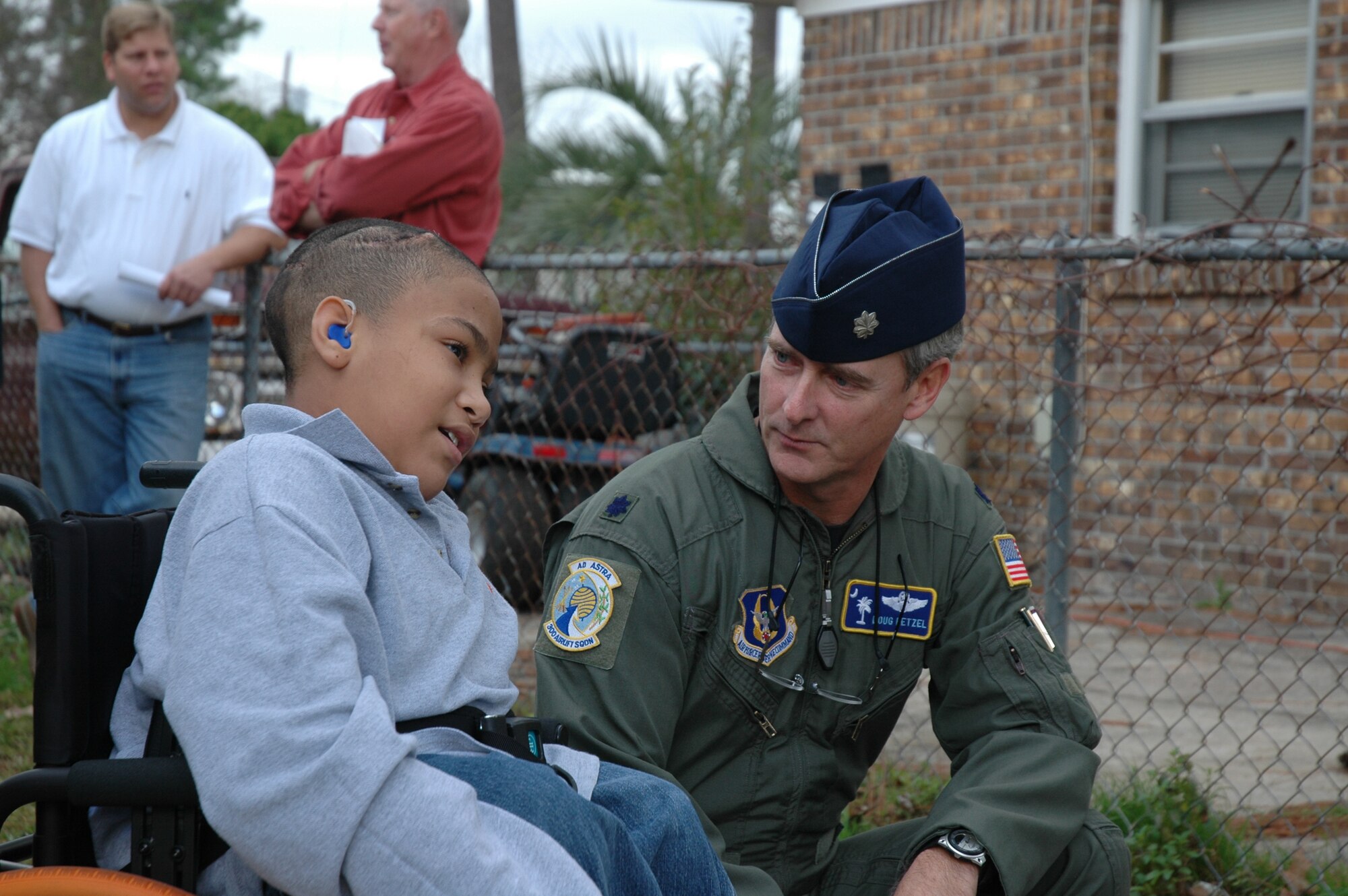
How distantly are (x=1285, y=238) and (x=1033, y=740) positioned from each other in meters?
1.93

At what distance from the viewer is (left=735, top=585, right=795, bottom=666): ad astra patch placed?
2293 mm

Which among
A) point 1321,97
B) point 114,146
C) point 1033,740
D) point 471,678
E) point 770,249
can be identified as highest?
point 1321,97

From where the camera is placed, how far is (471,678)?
178 centimetres

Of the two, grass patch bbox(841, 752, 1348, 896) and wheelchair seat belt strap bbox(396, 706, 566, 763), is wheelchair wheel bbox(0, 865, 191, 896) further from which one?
grass patch bbox(841, 752, 1348, 896)

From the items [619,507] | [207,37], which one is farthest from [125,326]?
[207,37]

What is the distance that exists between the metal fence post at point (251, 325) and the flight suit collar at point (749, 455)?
2.95m

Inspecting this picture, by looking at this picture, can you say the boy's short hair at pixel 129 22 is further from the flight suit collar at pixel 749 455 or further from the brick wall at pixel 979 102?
the brick wall at pixel 979 102

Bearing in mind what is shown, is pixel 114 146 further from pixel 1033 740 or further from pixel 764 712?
pixel 1033 740

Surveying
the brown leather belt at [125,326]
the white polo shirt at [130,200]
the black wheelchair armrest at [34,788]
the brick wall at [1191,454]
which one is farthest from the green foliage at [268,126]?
the black wheelchair armrest at [34,788]

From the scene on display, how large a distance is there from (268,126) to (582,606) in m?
24.0

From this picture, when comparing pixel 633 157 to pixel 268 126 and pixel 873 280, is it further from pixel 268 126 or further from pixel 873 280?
pixel 268 126

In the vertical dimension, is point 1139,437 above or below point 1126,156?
below

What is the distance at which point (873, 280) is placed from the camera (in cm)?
230

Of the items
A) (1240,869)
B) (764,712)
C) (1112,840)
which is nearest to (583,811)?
(764,712)
